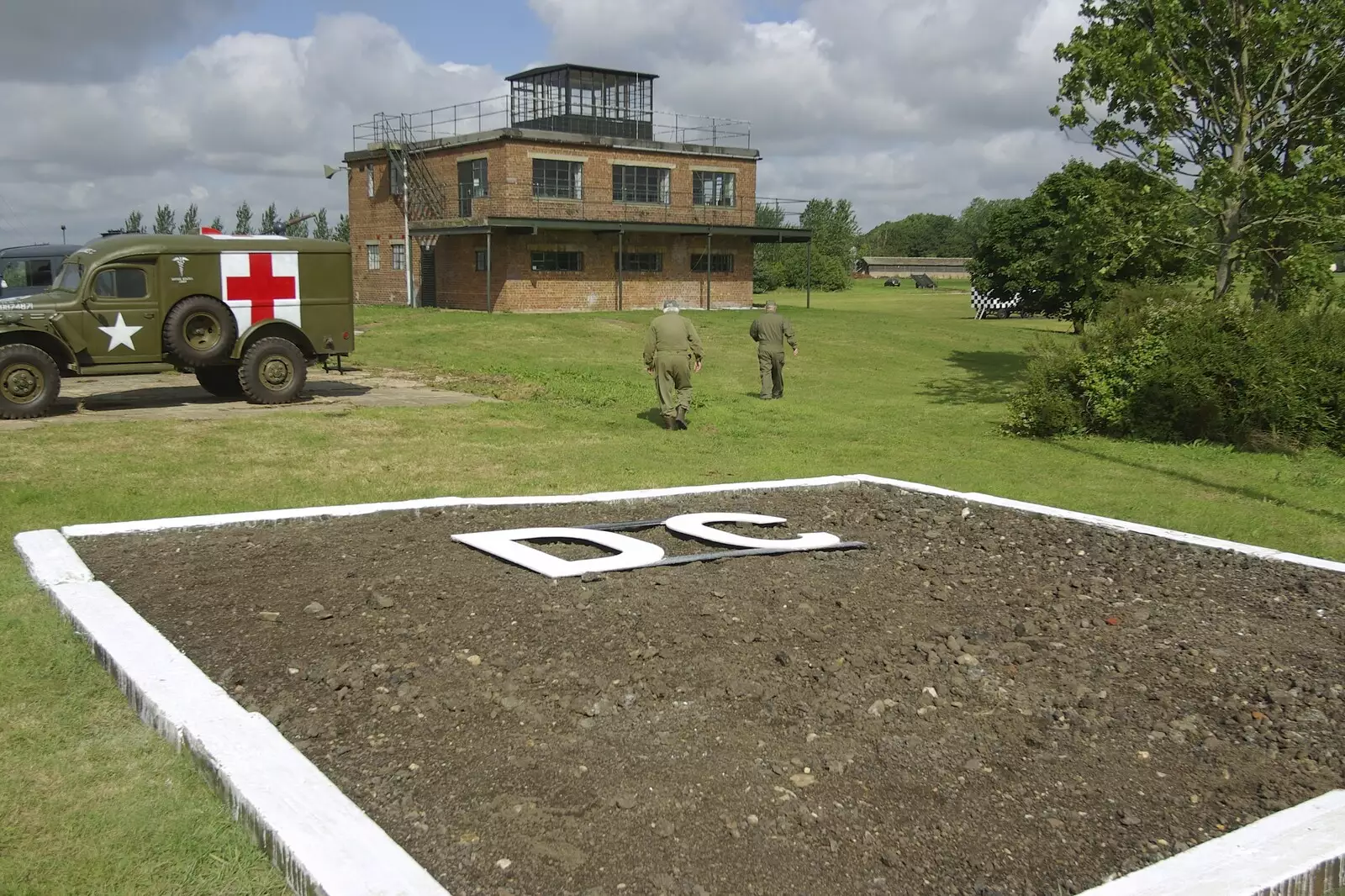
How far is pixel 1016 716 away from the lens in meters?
4.84

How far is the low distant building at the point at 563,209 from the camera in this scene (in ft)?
Answer: 133

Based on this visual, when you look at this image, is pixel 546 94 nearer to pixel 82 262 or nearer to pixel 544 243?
pixel 544 243

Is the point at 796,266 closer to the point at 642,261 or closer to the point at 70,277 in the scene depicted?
the point at 642,261

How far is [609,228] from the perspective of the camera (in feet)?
133

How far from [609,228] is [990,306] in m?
18.7

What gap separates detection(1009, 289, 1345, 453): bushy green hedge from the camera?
13.4 meters

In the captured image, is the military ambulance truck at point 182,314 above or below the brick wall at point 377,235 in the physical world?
below

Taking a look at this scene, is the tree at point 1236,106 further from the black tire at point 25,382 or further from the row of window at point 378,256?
the row of window at point 378,256

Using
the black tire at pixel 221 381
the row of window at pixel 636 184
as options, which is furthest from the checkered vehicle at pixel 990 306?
the black tire at pixel 221 381

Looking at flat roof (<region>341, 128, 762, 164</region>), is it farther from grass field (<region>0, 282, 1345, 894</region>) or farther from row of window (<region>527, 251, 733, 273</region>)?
grass field (<region>0, 282, 1345, 894</region>)

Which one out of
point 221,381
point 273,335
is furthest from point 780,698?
point 221,381

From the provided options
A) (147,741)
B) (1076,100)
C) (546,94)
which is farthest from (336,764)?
(546,94)

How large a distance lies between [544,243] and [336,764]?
1501 inches

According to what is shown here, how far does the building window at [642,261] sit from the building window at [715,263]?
1557 mm
